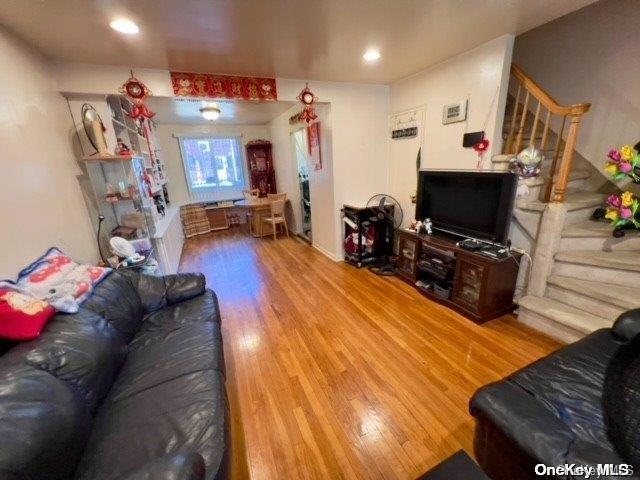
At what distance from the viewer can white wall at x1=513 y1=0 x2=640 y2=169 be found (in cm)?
227

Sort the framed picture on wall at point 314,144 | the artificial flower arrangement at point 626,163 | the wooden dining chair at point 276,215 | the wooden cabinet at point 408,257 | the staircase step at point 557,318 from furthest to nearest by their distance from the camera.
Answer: the wooden dining chair at point 276,215 → the framed picture on wall at point 314,144 → the wooden cabinet at point 408,257 → the staircase step at point 557,318 → the artificial flower arrangement at point 626,163

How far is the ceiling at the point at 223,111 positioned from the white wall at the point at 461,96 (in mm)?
1845

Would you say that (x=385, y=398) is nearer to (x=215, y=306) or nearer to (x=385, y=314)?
(x=385, y=314)

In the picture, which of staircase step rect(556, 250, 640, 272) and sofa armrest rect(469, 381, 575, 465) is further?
staircase step rect(556, 250, 640, 272)

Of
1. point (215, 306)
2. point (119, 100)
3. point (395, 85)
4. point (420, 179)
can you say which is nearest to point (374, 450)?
point (215, 306)

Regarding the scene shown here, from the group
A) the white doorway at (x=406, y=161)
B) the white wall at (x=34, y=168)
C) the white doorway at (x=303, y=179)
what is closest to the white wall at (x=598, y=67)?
the white doorway at (x=406, y=161)

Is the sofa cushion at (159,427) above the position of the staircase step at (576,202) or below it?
below

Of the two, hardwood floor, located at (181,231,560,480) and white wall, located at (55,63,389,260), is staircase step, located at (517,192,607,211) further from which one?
white wall, located at (55,63,389,260)

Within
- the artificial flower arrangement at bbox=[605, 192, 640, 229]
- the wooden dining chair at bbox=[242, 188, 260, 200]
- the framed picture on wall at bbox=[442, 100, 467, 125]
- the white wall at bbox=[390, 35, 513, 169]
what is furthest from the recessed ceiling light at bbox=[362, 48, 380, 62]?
the wooden dining chair at bbox=[242, 188, 260, 200]

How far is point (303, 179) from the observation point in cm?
515

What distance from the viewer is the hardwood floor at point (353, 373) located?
4.58ft

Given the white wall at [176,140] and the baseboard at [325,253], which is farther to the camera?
the white wall at [176,140]

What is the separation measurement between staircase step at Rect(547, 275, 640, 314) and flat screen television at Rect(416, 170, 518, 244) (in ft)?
1.84

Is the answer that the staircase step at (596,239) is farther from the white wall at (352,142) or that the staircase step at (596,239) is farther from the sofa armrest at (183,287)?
the sofa armrest at (183,287)
